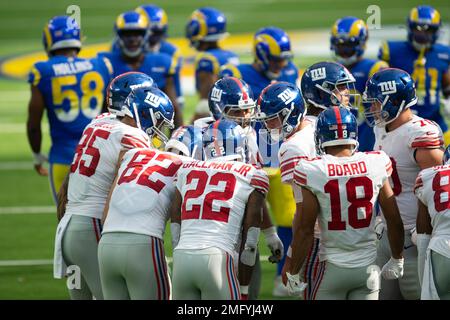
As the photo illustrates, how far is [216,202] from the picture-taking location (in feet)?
19.5

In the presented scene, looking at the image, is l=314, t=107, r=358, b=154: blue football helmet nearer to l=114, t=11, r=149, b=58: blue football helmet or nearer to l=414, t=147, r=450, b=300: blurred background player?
l=414, t=147, r=450, b=300: blurred background player

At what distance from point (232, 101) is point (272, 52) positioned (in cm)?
234

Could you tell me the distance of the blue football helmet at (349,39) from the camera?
370 inches

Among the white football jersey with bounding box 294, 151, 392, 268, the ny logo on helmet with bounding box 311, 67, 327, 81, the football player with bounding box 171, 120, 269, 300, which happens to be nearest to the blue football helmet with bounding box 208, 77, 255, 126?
the ny logo on helmet with bounding box 311, 67, 327, 81

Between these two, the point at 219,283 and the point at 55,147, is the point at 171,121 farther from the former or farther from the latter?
the point at 55,147

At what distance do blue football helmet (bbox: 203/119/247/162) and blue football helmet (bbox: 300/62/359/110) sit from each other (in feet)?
3.45

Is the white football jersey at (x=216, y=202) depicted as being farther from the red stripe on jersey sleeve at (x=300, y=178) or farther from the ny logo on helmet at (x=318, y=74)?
the ny logo on helmet at (x=318, y=74)

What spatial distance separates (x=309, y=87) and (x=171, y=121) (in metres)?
1.06

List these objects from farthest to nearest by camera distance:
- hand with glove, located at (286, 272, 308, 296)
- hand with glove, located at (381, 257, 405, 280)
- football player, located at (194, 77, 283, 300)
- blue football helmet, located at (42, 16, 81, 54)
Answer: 1. blue football helmet, located at (42, 16, 81, 54)
2. football player, located at (194, 77, 283, 300)
3. hand with glove, located at (381, 257, 405, 280)
4. hand with glove, located at (286, 272, 308, 296)

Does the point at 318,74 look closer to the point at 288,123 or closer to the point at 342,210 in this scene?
the point at 288,123

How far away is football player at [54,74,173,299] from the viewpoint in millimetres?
6621
